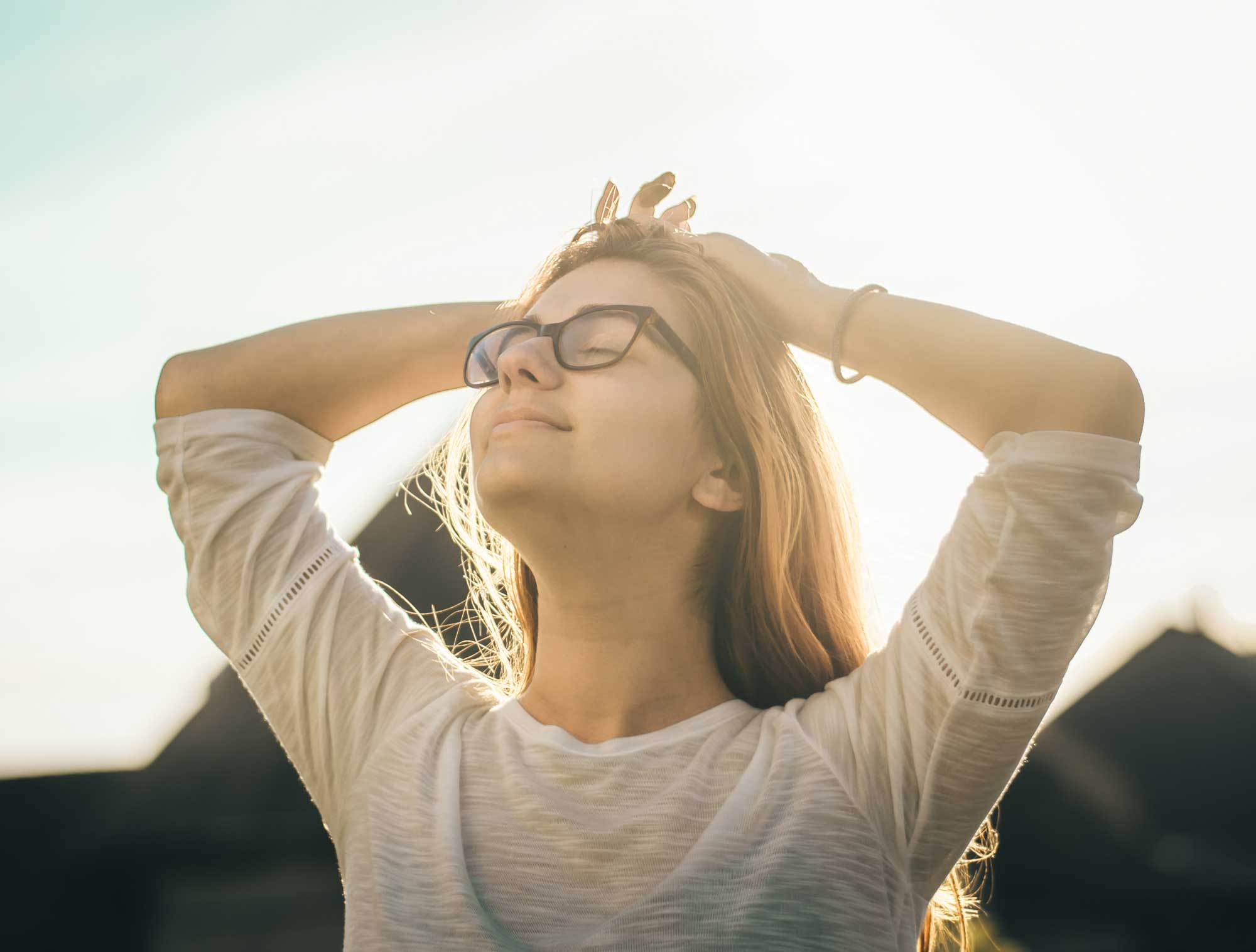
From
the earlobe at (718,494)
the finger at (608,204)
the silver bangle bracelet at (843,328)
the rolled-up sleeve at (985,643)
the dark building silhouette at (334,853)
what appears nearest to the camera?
the rolled-up sleeve at (985,643)

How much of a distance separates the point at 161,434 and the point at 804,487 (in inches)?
59.0

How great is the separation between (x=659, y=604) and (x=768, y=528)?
307 mm

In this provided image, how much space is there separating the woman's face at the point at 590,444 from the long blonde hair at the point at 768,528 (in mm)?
114

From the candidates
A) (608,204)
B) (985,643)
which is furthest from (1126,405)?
(608,204)

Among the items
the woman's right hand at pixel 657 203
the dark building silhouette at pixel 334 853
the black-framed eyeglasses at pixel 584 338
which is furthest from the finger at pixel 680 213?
the dark building silhouette at pixel 334 853

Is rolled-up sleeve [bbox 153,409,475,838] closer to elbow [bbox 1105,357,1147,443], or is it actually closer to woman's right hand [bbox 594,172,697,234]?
woman's right hand [bbox 594,172,697,234]

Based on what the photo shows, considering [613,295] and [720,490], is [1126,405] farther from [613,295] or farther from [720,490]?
[613,295]

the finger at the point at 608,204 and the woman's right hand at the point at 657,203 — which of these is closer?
the woman's right hand at the point at 657,203

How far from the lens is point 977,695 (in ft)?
5.61

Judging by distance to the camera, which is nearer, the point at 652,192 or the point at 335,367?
the point at 335,367

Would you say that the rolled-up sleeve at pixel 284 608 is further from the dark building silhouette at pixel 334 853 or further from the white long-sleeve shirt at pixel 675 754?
the dark building silhouette at pixel 334 853

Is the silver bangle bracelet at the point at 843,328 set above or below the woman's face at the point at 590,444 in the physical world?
above

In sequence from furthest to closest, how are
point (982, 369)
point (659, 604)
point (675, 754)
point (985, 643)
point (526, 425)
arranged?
point (659, 604), point (526, 425), point (675, 754), point (982, 369), point (985, 643)

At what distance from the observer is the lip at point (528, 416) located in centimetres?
211
